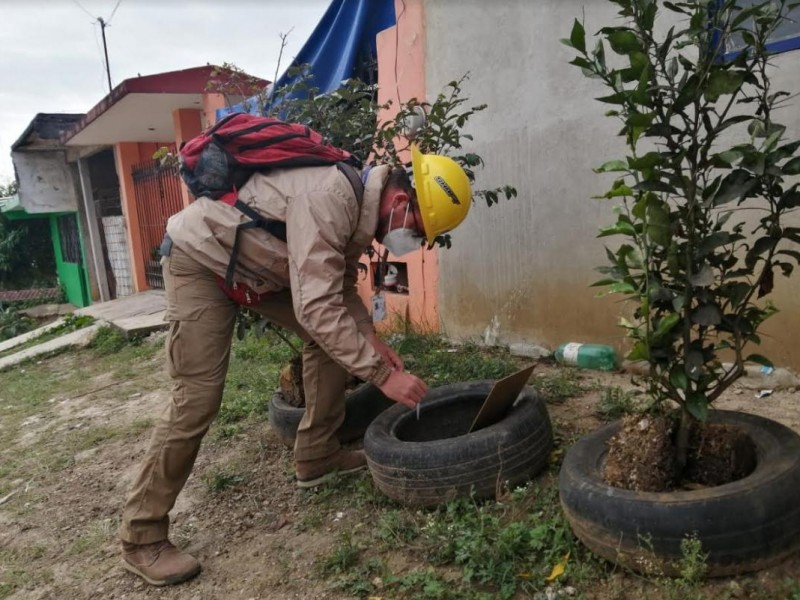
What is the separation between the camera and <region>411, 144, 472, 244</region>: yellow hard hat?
251 centimetres

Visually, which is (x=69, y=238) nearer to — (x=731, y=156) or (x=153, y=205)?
(x=153, y=205)

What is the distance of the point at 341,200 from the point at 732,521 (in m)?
1.66

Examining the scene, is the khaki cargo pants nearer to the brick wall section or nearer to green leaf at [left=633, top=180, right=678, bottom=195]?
green leaf at [left=633, top=180, right=678, bottom=195]

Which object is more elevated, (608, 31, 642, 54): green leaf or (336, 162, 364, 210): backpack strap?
(608, 31, 642, 54): green leaf

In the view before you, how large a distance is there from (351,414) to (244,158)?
1.55 meters

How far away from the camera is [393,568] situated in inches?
92.7

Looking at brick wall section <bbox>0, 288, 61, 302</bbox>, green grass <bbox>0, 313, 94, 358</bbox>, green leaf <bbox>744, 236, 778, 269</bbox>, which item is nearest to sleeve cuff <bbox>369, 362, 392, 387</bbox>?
green leaf <bbox>744, 236, 778, 269</bbox>

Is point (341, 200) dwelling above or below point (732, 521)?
above

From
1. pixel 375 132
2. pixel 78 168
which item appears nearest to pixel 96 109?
pixel 78 168

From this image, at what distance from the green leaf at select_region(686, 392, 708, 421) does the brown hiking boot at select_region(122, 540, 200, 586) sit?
6.59 ft

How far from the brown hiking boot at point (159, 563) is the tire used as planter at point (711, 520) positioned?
160cm

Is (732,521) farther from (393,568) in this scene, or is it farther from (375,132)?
(375,132)

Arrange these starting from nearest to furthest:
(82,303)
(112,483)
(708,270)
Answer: (708,270), (112,483), (82,303)

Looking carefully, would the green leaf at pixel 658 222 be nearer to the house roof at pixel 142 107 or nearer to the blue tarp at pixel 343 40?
the blue tarp at pixel 343 40
